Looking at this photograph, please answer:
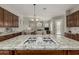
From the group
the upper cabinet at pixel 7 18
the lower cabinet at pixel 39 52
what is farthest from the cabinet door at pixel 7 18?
the lower cabinet at pixel 39 52

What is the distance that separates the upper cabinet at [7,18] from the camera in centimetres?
529

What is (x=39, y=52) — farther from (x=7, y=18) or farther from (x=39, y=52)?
(x=7, y=18)

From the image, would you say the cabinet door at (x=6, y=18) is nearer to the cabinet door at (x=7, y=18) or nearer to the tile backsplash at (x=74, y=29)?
the cabinet door at (x=7, y=18)

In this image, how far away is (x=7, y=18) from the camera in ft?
19.2

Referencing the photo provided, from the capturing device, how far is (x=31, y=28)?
4055 millimetres

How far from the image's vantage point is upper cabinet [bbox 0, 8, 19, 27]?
5290 mm

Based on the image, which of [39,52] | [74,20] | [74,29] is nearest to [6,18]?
[74,20]

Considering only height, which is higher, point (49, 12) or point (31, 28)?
point (49, 12)

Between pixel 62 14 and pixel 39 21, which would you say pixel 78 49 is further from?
pixel 62 14

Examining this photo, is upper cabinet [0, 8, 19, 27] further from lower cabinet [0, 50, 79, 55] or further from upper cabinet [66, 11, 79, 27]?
lower cabinet [0, 50, 79, 55]
